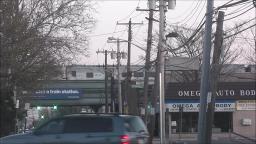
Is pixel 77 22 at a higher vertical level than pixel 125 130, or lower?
higher

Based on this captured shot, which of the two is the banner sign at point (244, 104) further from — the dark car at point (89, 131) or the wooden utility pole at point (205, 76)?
the dark car at point (89, 131)

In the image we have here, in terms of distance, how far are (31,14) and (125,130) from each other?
15743mm

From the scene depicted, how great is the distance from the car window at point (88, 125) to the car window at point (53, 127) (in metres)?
0.18

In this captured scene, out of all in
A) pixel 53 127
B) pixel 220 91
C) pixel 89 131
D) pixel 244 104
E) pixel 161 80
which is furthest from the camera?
pixel 220 91

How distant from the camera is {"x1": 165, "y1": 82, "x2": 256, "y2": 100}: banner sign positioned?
62.0 m

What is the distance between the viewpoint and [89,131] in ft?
62.4

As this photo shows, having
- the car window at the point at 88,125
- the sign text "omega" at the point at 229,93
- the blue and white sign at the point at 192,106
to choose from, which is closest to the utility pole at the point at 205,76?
the car window at the point at 88,125

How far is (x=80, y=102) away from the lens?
88.1 m

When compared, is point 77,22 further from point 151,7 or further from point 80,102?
point 80,102

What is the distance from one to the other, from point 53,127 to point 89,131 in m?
1.21

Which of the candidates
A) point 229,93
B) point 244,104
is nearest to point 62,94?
point 229,93

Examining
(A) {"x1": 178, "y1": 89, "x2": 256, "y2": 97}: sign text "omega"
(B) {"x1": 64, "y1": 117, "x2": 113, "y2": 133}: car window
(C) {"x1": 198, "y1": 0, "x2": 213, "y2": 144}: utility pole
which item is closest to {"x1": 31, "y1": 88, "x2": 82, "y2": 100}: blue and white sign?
(A) {"x1": 178, "y1": 89, "x2": 256, "y2": 97}: sign text "omega"

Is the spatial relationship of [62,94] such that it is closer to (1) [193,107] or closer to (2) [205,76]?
(1) [193,107]

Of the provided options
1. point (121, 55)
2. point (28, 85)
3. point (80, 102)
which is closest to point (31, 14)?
point (28, 85)
